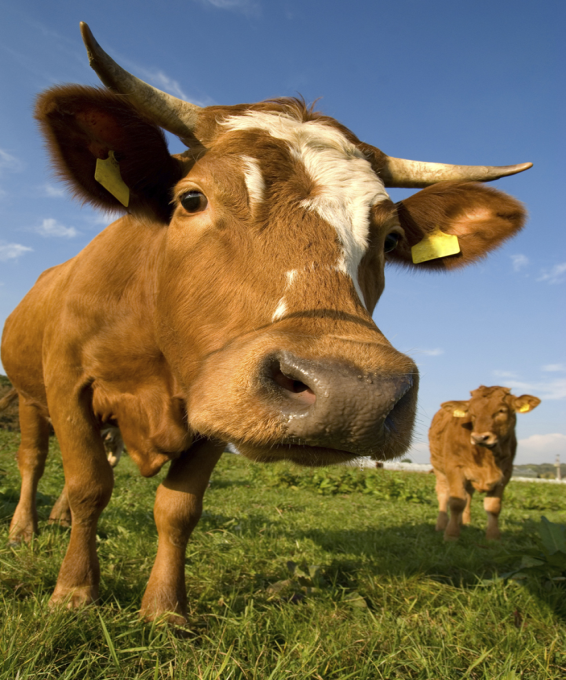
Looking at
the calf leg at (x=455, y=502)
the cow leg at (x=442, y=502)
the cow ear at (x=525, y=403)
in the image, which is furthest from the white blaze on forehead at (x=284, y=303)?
the cow ear at (x=525, y=403)

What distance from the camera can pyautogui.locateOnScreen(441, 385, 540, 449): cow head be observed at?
7148 millimetres

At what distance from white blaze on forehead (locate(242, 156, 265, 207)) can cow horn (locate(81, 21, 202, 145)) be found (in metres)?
0.57

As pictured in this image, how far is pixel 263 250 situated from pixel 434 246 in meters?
2.00

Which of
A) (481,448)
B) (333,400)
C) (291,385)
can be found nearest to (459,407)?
(481,448)

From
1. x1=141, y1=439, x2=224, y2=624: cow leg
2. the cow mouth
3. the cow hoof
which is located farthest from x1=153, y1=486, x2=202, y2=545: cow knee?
the cow mouth

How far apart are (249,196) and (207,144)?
598mm

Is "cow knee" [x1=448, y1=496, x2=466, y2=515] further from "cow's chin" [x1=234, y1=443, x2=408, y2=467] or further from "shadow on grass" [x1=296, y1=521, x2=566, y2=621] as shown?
"cow's chin" [x1=234, y1=443, x2=408, y2=467]

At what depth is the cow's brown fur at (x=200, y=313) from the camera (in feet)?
5.49

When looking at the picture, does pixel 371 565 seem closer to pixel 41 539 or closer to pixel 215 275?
pixel 41 539

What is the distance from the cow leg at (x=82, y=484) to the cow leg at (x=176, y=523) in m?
0.32

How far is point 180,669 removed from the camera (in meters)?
1.87

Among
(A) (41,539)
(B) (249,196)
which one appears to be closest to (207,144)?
(B) (249,196)

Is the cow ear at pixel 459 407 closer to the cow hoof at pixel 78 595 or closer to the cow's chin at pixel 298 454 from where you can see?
the cow hoof at pixel 78 595

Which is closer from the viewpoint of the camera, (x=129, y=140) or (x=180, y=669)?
(x=180, y=669)
